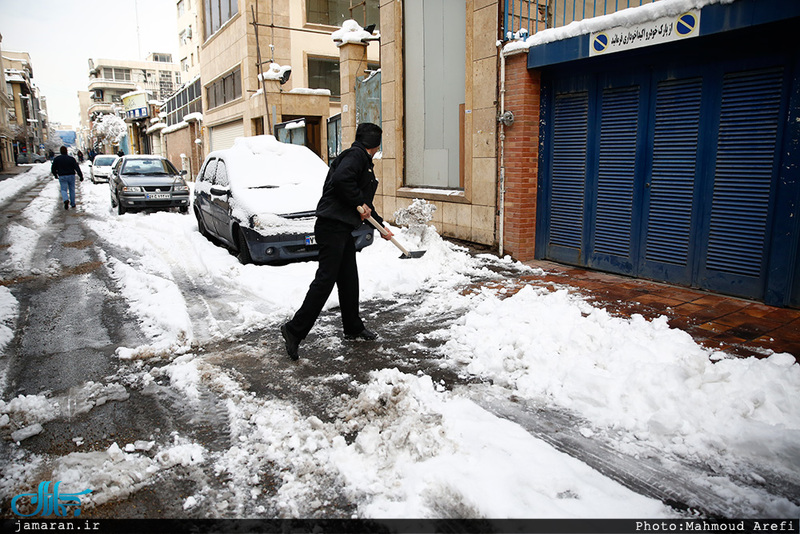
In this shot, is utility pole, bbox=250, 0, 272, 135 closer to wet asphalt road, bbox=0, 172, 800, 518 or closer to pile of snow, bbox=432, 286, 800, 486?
wet asphalt road, bbox=0, 172, 800, 518

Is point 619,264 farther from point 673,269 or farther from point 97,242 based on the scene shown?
point 97,242

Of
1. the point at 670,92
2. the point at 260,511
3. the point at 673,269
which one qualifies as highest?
the point at 670,92

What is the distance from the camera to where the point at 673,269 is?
6.34 m

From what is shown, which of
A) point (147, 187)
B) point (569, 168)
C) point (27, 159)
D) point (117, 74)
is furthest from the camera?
point (117, 74)

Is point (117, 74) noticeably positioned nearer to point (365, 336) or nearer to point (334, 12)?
point (334, 12)

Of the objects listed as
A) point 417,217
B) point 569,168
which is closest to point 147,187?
point 417,217

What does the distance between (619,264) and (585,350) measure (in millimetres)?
3371

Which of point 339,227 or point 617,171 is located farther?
point 617,171

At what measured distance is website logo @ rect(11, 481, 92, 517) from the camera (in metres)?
2.51

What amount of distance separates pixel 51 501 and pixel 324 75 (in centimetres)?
2250

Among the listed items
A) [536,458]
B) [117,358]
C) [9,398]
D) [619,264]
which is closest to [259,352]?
[117,358]

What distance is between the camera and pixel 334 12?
22422 mm

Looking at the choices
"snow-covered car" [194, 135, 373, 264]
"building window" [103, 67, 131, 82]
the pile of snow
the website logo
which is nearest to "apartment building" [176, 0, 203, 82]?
"snow-covered car" [194, 135, 373, 264]

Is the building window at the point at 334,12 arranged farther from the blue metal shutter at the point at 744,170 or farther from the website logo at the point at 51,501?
the website logo at the point at 51,501
